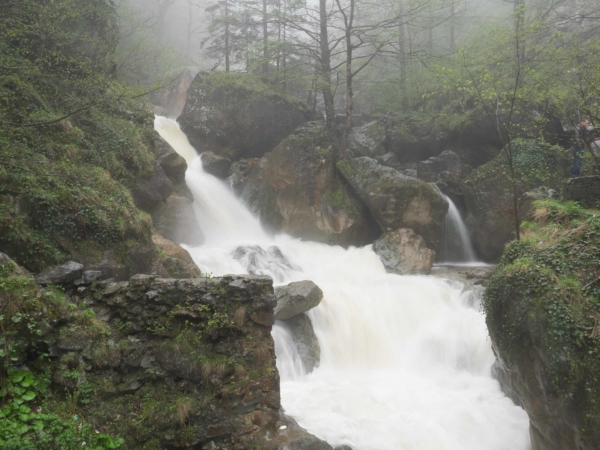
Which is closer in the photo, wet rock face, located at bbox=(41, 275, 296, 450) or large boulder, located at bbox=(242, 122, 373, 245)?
wet rock face, located at bbox=(41, 275, 296, 450)

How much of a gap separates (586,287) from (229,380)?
19.0 ft

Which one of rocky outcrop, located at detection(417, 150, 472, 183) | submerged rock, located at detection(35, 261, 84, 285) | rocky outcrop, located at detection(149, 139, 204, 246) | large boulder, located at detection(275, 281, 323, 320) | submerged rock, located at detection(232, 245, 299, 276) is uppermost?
rocky outcrop, located at detection(417, 150, 472, 183)

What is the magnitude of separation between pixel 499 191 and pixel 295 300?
10.2 m

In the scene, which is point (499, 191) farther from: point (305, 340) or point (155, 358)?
point (155, 358)

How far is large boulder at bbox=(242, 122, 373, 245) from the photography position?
671 inches

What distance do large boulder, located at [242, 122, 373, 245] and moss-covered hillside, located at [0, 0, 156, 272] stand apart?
5.85 metres

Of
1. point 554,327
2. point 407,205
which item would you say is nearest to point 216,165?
point 407,205

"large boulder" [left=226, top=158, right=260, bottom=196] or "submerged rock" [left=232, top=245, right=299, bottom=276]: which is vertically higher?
"large boulder" [left=226, top=158, right=260, bottom=196]

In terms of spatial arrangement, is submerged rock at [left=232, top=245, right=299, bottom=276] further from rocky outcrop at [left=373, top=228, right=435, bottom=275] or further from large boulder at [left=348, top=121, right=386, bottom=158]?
large boulder at [left=348, top=121, right=386, bottom=158]

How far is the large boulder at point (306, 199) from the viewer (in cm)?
1703

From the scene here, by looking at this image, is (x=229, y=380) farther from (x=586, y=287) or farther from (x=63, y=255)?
(x=586, y=287)

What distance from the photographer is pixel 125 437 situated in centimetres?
525

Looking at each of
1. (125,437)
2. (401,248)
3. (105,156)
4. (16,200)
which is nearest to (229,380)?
(125,437)

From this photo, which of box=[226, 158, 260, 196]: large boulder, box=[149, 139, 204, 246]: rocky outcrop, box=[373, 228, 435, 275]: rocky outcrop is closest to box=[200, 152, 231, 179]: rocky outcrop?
box=[226, 158, 260, 196]: large boulder
